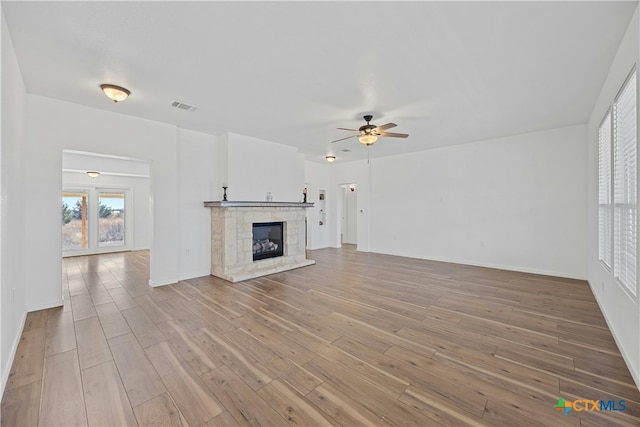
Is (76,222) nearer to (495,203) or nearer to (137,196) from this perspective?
(137,196)

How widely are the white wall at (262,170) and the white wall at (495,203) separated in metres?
2.79

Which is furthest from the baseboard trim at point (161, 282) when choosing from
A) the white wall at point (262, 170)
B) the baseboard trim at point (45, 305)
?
the white wall at point (262, 170)

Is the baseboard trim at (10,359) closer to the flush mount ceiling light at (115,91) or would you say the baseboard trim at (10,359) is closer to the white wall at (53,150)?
the white wall at (53,150)

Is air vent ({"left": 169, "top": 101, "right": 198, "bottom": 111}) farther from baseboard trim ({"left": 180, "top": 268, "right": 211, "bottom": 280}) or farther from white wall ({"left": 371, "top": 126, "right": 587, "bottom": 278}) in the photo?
white wall ({"left": 371, "top": 126, "right": 587, "bottom": 278})

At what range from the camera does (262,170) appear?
604 cm

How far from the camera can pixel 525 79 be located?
3199mm

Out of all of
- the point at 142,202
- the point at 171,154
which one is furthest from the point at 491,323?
the point at 142,202

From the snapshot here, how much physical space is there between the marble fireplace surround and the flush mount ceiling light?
2215 mm

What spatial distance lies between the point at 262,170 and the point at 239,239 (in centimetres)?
166

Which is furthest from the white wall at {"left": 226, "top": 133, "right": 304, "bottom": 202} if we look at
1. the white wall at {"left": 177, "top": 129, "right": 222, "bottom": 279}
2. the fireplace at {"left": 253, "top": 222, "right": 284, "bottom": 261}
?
the fireplace at {"left": 253, "top": 222, "right": 284, "bottom": 261}

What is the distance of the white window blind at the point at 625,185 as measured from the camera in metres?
2.25

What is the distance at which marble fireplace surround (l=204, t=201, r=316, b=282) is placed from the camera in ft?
17.0

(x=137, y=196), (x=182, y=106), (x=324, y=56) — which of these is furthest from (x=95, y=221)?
(x=324, y=56)

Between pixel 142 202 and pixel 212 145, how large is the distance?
16.5ft
